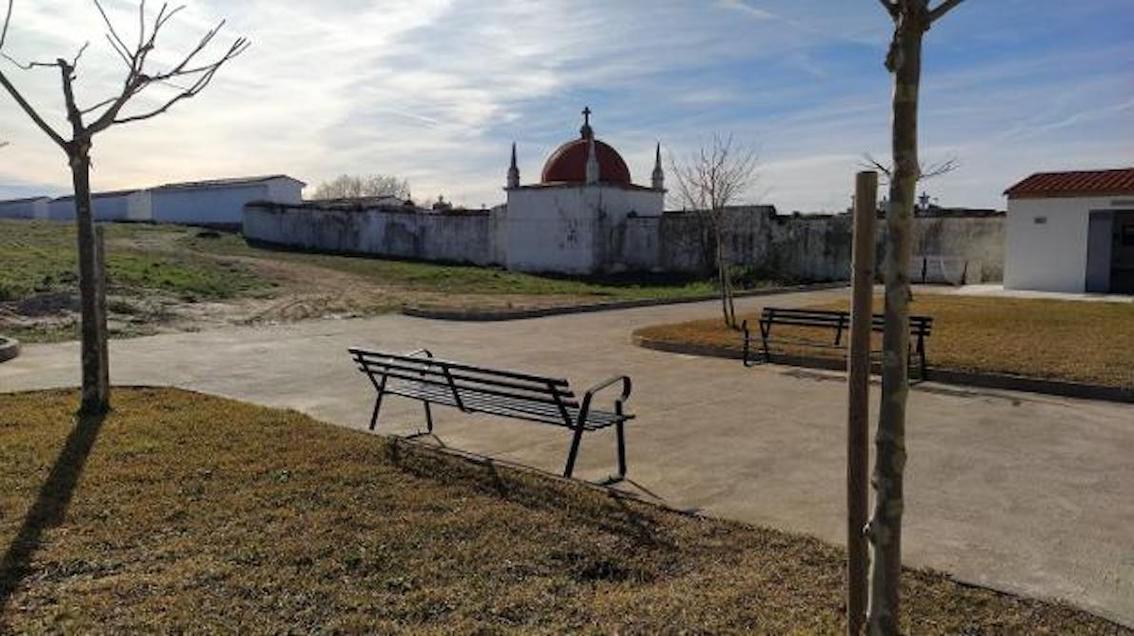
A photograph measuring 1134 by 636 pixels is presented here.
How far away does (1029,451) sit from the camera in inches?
280

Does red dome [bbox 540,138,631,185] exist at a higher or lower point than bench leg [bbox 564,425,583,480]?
higher

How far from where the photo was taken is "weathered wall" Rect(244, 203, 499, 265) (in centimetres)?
4078

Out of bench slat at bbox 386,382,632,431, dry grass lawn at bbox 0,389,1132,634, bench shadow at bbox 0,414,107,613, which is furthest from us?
bench slat at bbox 386,382,632,431

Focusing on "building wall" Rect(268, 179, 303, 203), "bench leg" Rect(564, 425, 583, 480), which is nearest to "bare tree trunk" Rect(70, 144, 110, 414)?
"bench leg" Rect(564, 425, 583, 480)

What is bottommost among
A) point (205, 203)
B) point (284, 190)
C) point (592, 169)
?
point (205, 203)

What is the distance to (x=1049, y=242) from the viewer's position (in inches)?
932

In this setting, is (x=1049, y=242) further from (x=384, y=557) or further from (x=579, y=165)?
(x=384, y=557)

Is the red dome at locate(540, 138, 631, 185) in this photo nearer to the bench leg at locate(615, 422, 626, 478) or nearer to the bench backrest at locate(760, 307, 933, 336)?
the bench backrest at locate(760, 307, 933, 336)

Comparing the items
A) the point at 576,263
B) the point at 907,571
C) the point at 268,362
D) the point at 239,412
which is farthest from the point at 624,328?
the point at 576,263

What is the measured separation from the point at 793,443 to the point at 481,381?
261 cm

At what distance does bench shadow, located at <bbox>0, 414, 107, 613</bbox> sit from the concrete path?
7.15 ft

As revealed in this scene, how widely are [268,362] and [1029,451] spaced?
9.55 m

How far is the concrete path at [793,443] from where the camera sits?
4863mm

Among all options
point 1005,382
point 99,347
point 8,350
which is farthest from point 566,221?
point 99,347
